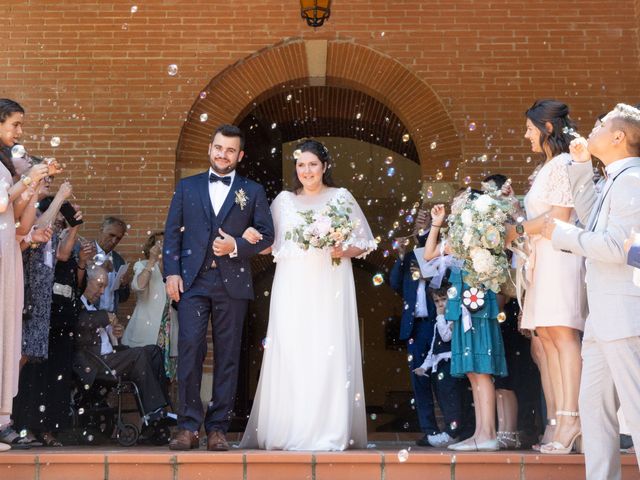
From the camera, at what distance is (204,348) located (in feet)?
19.2

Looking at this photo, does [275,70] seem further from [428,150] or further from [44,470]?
[44,470]

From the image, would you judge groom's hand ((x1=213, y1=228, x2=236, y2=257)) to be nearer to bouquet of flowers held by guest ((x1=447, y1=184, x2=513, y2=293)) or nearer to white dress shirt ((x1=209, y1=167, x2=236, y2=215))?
white dress shirt ((x1=209, y1=167, x2=236, y2=215))

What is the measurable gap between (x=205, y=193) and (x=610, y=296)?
2.74 metres

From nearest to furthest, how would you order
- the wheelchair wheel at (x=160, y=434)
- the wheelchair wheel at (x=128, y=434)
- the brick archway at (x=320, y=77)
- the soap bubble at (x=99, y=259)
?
the wheelchair wheel at (x=128, y=434), the wheelchair wheel at (x=160, y=434), the soap bubble at (x=99, y=259), the brick archway at (x=320, y=77)

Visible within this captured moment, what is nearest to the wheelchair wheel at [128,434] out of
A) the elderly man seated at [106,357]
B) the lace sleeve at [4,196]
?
the elderly man seated at [106,357]

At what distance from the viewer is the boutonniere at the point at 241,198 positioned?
6.05m

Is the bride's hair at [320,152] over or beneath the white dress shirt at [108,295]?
over

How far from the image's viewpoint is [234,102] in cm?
968

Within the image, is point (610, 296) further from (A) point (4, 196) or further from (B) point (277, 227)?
(A) point (4, 196)

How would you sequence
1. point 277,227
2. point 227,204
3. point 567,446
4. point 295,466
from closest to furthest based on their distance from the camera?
point 295,466, point 567,446, point 227,204, point 277,227

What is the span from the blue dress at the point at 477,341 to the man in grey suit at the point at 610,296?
147 centimetres

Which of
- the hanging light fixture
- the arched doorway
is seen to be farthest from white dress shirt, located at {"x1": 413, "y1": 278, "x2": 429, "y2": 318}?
the hanging light fixture

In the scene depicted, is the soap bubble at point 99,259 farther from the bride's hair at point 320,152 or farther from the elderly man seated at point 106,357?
the bride's hair at point 320,152

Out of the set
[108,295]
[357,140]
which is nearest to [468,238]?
[108,295]
